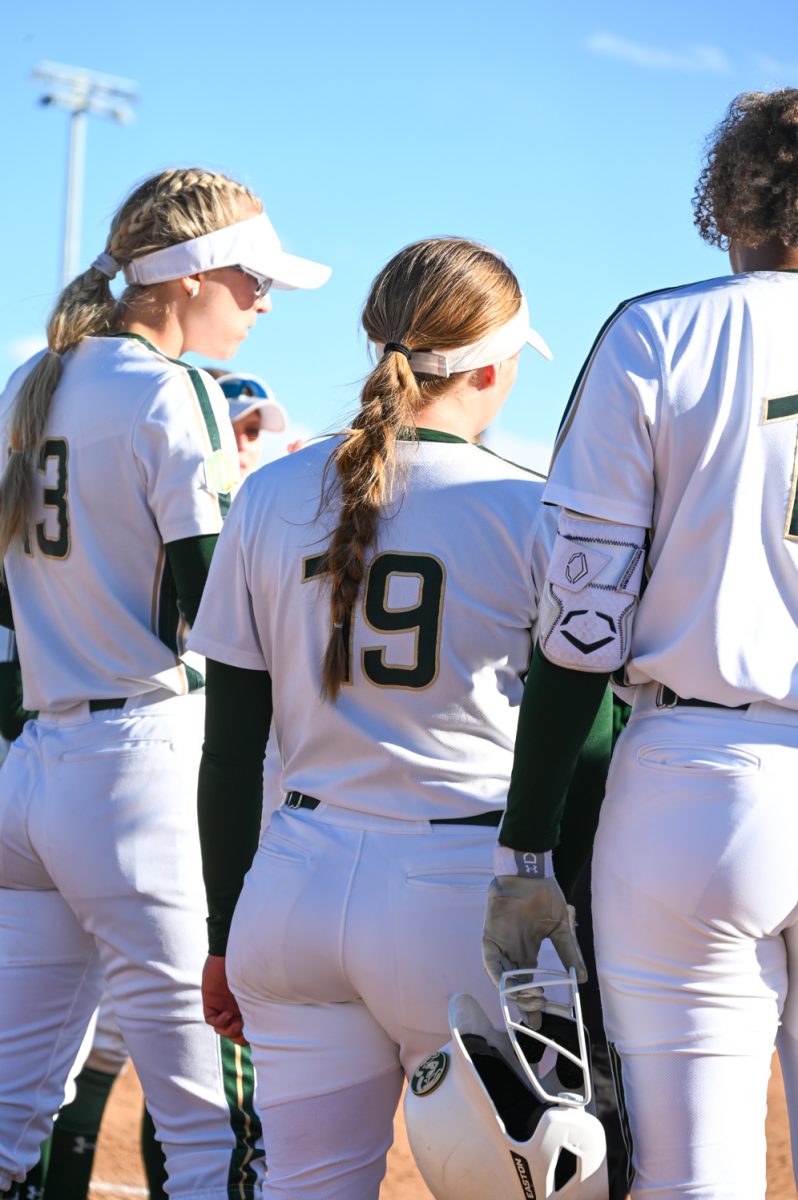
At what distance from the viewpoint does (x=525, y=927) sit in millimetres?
2158

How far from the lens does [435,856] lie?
2.28m

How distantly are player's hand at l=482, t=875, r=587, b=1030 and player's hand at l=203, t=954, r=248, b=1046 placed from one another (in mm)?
718

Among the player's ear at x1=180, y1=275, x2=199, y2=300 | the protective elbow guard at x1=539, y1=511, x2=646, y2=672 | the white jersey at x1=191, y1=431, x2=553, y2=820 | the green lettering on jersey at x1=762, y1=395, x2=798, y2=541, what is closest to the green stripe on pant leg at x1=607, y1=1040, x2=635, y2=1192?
the white jersey at x1=191, y1=431, x2=553, y2=820

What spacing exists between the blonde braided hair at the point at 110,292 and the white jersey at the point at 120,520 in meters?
0.06

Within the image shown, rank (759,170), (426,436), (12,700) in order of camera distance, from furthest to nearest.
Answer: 1. (12,700)
2. (426,436)
3. (759,170)

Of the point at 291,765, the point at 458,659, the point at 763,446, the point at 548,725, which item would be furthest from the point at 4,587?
the point at 763,446

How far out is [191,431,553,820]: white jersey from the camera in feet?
7.73

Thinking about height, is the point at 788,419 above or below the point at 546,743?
above

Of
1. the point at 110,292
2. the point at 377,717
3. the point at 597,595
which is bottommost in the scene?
the point at 377,717

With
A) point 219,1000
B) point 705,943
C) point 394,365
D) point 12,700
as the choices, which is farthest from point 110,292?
point 705,943

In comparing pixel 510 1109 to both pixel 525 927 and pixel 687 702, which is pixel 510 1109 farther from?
pixel 687 702

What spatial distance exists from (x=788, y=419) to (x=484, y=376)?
2.31 ft

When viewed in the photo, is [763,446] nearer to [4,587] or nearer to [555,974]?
[555,974]

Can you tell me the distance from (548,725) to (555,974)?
37 cm
